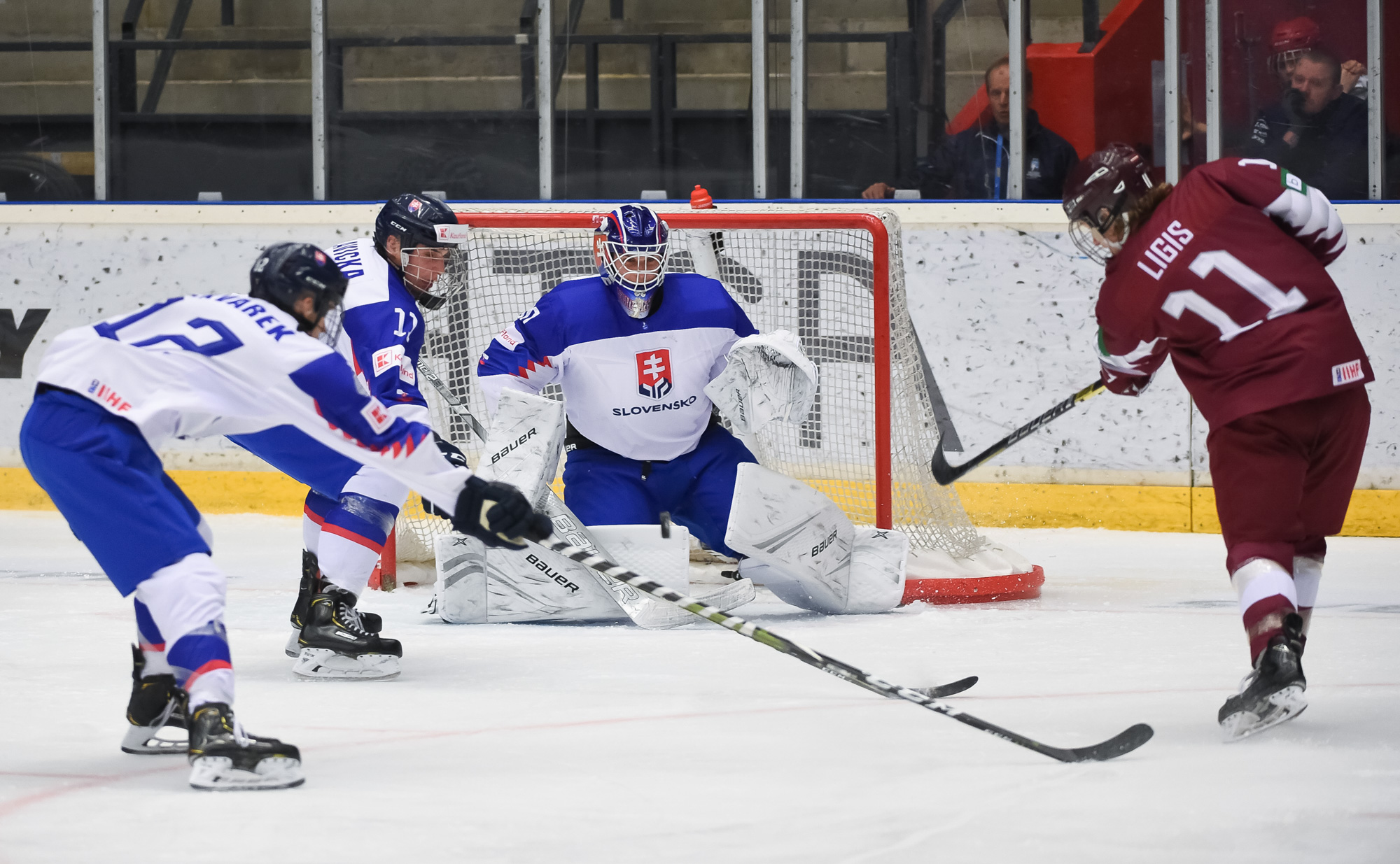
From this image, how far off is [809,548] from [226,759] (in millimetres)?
1995

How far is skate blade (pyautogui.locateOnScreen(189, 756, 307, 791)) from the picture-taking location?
2268 mm

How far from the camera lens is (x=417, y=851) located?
6.46 ft

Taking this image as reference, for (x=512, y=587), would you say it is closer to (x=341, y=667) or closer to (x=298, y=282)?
(x=341, y=667)

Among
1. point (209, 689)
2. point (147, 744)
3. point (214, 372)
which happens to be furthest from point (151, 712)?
point (214, 372)

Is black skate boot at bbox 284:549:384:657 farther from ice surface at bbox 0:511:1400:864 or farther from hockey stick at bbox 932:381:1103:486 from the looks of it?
hockey stick at bbox 932:381:1103:486

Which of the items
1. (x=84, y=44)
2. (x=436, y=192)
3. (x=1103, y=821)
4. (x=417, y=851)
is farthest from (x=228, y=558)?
(x=1103, y=821)

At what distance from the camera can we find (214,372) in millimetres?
2307

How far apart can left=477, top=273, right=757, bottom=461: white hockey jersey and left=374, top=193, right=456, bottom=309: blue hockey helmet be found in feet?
1.28

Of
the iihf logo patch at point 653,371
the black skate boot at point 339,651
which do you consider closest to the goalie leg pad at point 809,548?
the iihf logo patch at point 653,371

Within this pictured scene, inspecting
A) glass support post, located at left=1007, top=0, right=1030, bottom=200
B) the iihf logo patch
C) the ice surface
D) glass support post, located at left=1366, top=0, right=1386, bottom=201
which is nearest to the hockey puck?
the ice surface

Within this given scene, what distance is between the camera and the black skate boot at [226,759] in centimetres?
227

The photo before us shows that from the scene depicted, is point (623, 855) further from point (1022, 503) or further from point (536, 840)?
point (1022, 503)

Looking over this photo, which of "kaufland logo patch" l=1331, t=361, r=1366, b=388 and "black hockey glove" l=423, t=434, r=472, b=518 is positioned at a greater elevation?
"kaufland logo patch" l=1331, t=361, r=1366, b=388

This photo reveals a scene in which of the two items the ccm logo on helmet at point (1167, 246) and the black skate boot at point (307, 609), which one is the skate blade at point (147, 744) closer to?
the black skate boot at point (307, 609)
